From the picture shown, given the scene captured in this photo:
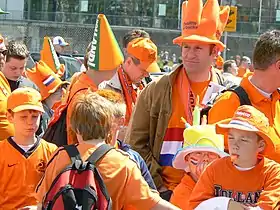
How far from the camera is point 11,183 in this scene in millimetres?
4984


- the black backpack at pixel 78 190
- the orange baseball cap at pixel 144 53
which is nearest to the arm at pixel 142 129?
the orange baseball cap at pixel 144 53

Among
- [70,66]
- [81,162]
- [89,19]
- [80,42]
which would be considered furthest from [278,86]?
[89,19]

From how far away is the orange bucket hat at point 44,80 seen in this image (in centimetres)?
807

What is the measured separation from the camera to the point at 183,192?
4.70 m

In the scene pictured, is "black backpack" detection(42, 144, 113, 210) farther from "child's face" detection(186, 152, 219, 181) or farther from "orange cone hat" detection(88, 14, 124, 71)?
"orange cone hat" detection(88, 14, 124, 71)

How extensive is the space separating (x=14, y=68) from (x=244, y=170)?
12.2 feet

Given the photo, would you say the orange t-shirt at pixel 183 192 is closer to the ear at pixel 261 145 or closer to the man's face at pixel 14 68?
the ear at pixel 261 145

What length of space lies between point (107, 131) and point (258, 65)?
1.30 metres

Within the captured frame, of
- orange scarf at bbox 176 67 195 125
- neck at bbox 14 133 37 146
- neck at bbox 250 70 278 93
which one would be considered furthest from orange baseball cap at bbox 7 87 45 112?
neck at bbox 250 70 278 93

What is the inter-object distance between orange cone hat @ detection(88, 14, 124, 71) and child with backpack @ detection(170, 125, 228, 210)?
57.3 inches

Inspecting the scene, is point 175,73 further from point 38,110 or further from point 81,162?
point 81,162

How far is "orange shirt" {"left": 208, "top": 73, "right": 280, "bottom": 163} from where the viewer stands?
4.57 m

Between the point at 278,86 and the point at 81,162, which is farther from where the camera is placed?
the point at 278,86

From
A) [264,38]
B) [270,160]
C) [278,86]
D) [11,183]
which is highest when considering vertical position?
[264,38]
